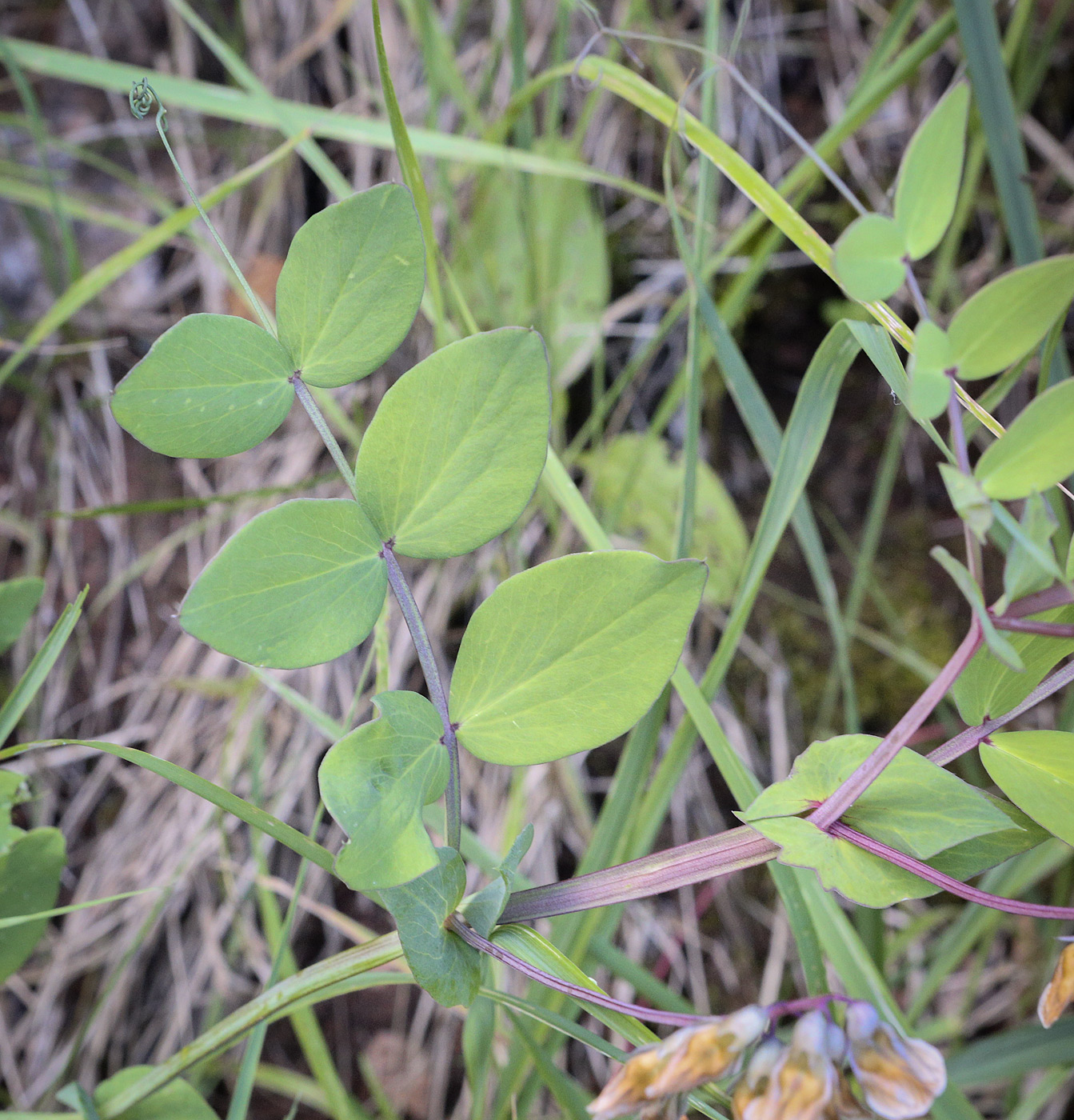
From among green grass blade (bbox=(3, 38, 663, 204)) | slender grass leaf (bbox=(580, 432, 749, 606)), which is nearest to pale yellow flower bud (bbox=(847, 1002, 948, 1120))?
green grass blade (bbox=(3, 38, 663, 204))

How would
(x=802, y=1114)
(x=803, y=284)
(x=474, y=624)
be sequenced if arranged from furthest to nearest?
1. (x=803, y=284)
2. (x=474, y=624)
3. (x=802, y=1114)

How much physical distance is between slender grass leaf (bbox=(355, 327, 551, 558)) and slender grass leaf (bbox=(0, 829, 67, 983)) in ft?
1.41

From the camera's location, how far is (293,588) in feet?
1.27

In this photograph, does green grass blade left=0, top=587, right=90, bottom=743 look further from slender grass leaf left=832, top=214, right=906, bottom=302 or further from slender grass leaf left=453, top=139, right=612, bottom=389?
slender grass leaf left=453, top=139, right=612, bottom=389

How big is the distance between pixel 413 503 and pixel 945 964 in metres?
0.91

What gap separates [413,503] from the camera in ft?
1.36

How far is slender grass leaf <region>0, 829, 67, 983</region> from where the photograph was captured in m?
0.63

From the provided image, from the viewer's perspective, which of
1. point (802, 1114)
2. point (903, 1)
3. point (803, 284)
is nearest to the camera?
point (802, 1114)

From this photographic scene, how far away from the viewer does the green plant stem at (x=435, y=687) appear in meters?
0.41

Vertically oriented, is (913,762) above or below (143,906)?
above

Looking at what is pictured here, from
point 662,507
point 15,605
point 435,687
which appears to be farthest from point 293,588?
point 662,507

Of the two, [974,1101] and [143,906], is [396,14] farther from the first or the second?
[974,1101]

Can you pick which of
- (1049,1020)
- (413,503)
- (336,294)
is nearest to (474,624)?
(413,503)

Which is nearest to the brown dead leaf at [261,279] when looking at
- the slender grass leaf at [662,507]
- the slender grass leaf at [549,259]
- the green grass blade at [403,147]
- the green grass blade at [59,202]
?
the green grass blade at [59,202]
